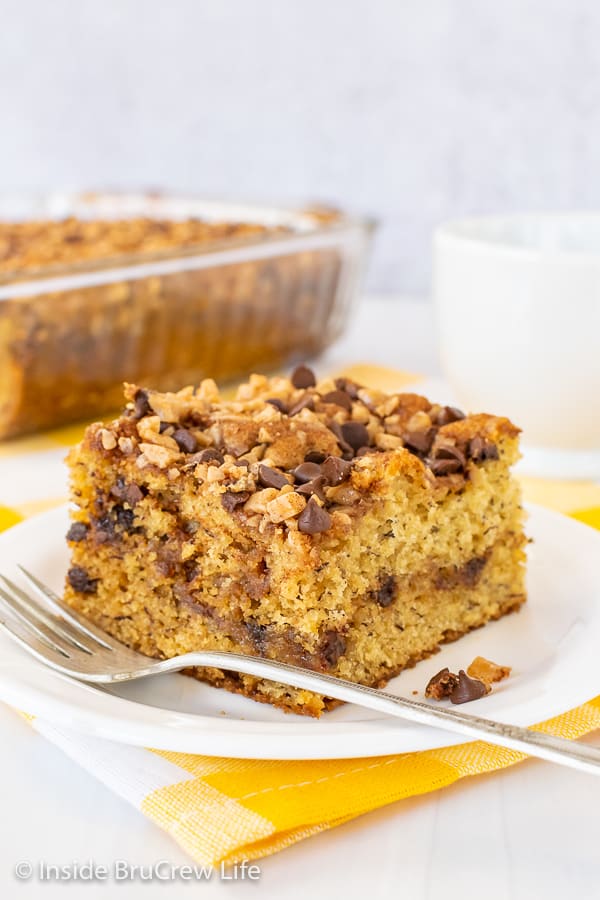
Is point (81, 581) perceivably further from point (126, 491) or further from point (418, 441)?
point (418, 441)

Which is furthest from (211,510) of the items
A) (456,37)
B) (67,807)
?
(456,37)

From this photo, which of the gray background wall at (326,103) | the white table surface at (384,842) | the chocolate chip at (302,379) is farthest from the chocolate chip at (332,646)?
the gray background wall at (326,103)

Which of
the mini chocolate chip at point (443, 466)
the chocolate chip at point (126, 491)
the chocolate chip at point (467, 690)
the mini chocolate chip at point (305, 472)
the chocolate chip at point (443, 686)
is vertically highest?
the mini chocolate chip at point (305, 472)

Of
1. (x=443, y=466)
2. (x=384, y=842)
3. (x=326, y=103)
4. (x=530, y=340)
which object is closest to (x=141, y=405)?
(x=443, y=466)

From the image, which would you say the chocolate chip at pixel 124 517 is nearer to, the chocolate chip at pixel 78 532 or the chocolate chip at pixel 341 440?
the chocolate chip at pixel 78 532

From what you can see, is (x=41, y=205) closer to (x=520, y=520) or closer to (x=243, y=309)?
(x=243, y=309)

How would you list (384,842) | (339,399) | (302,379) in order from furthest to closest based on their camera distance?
(302,379), (339,399), (384,842)
